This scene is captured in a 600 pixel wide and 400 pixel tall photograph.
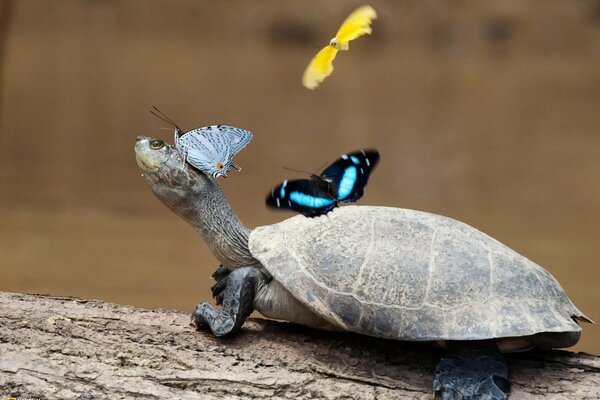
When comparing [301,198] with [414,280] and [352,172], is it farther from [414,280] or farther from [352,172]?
[414,280]

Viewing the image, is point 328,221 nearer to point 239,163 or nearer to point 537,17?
point 239,163

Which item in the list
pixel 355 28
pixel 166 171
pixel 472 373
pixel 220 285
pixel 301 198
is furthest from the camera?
pixel 220 285

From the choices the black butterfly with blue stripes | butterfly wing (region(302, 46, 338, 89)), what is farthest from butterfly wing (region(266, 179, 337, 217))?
butterfly wing (region(302, 46, 338, 89))

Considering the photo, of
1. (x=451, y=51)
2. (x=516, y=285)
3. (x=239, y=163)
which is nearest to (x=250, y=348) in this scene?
(x=516, y=285)

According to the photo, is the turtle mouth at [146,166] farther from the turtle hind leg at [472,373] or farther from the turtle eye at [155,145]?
the turtle hind leg at [472,373]

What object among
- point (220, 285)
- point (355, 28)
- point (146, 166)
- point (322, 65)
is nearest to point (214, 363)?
point (220, 285)

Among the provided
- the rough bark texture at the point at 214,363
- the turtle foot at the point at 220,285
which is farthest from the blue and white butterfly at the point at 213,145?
the rough bark texture at the point at 214,363
